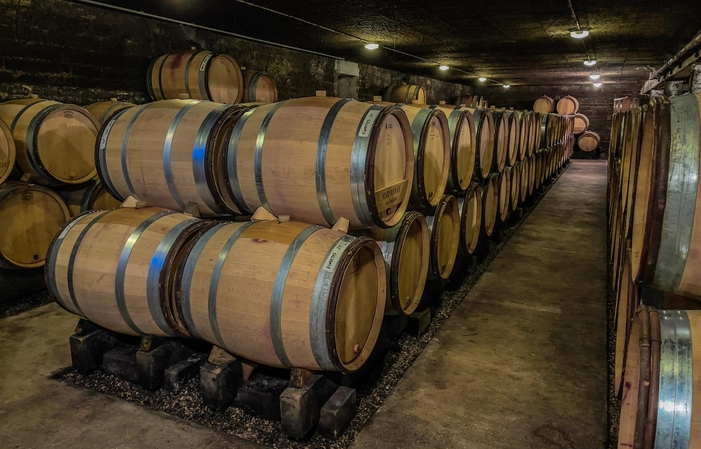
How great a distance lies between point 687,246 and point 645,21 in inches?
261

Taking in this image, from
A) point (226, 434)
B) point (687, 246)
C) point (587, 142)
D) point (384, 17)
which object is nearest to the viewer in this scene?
point (687, 246)

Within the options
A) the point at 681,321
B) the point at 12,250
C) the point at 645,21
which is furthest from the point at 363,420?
the point at 645,21

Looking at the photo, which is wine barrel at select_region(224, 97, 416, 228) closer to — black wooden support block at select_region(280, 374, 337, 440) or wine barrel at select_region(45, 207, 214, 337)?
wine barrel at select_region(45, 207, 214, 337)

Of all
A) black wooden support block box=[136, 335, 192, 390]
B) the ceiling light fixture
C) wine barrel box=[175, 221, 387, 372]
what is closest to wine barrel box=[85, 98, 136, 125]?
black wooden support block box=[136, 335, 192, 390]

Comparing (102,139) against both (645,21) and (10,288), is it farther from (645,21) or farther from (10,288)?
(645,21)

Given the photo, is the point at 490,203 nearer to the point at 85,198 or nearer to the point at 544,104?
the point at 85,198

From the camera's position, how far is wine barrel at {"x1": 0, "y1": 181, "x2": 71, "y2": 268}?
418cm

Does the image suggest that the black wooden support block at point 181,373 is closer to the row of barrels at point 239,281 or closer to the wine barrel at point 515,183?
the row of barrels at point 239,281

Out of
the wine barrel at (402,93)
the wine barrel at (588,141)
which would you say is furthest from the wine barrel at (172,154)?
the wine barrel at (588,141)

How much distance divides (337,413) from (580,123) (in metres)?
18.4

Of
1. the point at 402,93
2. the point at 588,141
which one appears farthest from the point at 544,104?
the point at 402,93

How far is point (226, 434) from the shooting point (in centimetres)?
245

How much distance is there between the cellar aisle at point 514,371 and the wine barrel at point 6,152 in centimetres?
381

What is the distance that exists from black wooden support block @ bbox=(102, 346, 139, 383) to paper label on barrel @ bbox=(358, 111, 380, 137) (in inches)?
78.0
